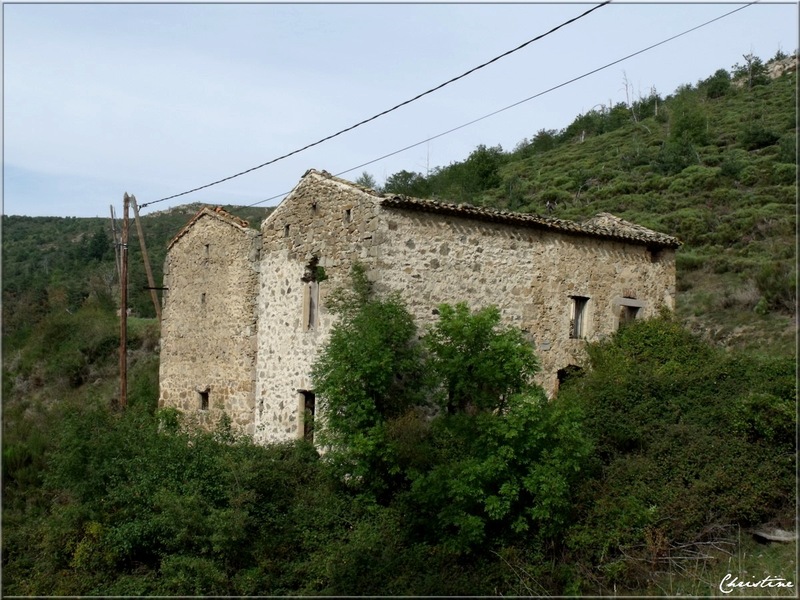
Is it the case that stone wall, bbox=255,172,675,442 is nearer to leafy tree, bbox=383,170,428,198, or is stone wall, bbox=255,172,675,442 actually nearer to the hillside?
the hillside

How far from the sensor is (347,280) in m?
13.2

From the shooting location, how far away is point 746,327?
1872 centimetres

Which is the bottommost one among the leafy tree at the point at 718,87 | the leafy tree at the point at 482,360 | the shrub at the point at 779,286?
the leafy tree at the point at 482,360

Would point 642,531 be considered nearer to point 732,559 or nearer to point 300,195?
point 732,559

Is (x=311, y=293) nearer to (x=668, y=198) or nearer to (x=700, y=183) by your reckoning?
(x=668, y=198)

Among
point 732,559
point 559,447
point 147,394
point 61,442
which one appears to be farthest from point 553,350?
point 147,394

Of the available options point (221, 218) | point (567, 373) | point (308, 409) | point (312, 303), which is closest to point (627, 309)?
point (567, 373)

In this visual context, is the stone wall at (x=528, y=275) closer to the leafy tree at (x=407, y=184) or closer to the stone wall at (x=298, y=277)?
the stone wall at (x=298, y=277)

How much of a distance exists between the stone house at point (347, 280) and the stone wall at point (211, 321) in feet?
0.12

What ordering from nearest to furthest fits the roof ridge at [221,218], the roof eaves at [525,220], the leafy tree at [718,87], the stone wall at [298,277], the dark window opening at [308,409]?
the roof eaves at [525,220], the stone wall at [298,277], the dark window opening at [308,409], the roof ridge at [221,218], the leafy tree at [718,87]

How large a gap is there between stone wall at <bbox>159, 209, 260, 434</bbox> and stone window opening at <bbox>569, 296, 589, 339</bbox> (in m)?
6.89

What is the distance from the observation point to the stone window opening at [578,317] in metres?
15.4

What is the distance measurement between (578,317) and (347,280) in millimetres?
5458

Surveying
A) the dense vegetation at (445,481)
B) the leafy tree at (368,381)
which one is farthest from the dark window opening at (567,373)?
the leafy tree at (368,381)
